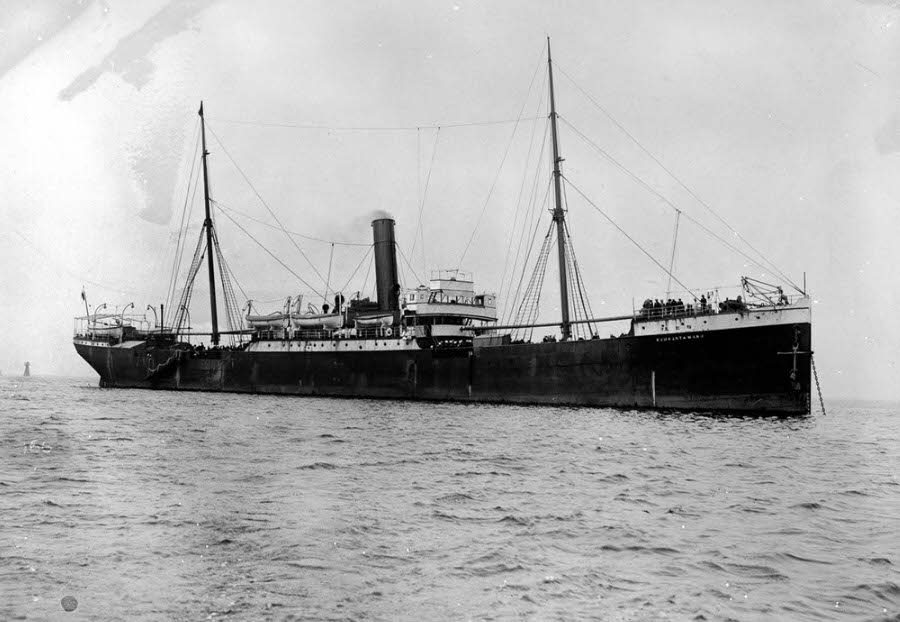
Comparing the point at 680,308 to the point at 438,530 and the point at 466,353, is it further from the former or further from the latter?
the point at 438,530

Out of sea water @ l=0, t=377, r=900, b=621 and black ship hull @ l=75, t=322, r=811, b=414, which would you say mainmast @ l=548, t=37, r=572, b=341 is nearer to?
black ship hull @ l=75, t=322, r=811, b=414

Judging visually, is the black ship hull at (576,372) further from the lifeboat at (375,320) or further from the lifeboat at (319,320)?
the lifeboat at (375,320)

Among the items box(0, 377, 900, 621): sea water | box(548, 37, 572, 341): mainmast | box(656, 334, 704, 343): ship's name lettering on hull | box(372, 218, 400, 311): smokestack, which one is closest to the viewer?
box(0, 377, 900, 621): sea water

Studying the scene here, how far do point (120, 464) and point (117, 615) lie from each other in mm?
8136

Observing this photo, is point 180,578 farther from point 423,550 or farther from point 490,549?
point 490,549

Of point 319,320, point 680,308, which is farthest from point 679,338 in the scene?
point 319,320

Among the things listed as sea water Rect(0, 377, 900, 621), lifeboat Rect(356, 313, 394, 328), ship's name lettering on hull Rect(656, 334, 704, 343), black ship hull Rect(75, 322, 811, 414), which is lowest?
sea water Rect(0, 377, 900, 621)

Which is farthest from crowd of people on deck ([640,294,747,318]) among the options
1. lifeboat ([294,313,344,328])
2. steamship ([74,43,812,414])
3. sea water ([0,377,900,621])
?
lifeboat ([294,313,344,328])

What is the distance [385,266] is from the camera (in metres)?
43.5

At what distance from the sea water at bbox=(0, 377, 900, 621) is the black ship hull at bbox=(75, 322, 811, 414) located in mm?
9460

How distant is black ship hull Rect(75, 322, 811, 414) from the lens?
27.3 m

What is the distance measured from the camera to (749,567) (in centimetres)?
786

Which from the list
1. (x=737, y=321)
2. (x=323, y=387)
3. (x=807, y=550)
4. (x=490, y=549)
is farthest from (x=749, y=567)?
(x=323, y=387)

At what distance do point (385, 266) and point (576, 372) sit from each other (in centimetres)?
1630
